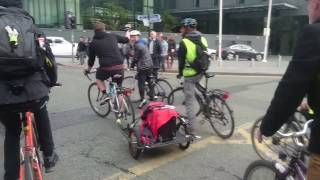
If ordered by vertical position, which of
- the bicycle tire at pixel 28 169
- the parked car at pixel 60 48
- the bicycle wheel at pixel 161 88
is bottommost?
the parked car at pixel 60 48

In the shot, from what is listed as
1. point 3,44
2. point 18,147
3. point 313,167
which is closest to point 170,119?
point 18,147

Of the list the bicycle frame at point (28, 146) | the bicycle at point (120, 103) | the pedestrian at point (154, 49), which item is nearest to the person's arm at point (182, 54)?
the bicycle at point (120, 103)

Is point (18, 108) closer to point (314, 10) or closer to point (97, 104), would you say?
point (314, 10)

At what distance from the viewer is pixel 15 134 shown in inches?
146

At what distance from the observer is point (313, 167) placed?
2377 mm

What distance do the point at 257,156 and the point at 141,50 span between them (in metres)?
3.98

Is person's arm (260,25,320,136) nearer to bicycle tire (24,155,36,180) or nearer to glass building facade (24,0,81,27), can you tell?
bicycle tire (24,155,36,180)

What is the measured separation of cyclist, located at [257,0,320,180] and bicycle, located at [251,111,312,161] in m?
0.73

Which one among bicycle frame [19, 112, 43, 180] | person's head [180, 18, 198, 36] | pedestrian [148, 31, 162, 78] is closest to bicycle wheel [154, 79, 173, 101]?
person's head [180, 18, 198, 36]

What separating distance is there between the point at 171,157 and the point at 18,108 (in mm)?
2605

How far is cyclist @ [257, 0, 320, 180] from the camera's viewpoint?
2137mm

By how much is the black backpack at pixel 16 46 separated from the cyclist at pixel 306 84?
185 centimetres

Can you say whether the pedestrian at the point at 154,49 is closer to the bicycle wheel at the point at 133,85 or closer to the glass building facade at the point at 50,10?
the bicycle wheel at the point at 133,85

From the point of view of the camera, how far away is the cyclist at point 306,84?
2.14 meters
